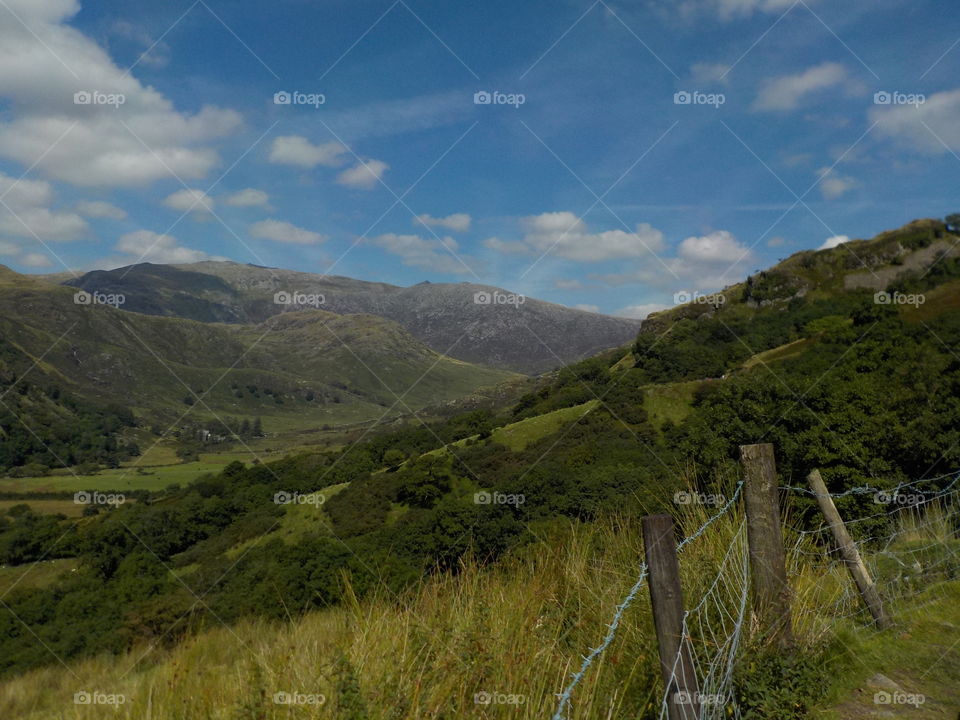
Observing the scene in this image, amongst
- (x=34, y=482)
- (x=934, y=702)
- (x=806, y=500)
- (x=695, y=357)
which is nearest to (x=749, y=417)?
(x=806, y=500)

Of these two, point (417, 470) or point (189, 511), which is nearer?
point (417, 470)

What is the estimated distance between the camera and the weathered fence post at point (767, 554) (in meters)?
3.76

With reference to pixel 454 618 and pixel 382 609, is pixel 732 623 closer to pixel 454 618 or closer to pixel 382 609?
pixel 454 618

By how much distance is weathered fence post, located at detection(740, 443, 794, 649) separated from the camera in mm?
3756

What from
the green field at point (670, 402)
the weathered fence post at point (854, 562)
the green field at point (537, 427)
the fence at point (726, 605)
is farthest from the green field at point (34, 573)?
the weathered fence post at point (854, 562)

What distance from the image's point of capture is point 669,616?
Answer: 9.31 feet

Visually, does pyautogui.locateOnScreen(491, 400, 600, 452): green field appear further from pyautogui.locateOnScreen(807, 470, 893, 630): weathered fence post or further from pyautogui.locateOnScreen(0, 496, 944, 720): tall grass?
pyautogui.locateOnScreen(0, 496, 944, 720): tall grass

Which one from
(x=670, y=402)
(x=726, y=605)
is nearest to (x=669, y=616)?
(x=726, y=605)

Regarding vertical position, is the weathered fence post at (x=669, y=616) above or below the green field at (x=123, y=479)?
above

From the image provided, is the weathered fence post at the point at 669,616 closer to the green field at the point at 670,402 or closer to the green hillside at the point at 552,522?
A: the green hillside at the point at 552,522

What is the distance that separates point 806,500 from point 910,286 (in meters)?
80.9

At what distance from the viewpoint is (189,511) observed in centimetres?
7494

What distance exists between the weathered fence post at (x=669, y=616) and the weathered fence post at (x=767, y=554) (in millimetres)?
1194

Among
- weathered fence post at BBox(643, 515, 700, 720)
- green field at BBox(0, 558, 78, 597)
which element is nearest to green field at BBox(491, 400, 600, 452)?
green field at BBox(0, 558, 78, 597)
